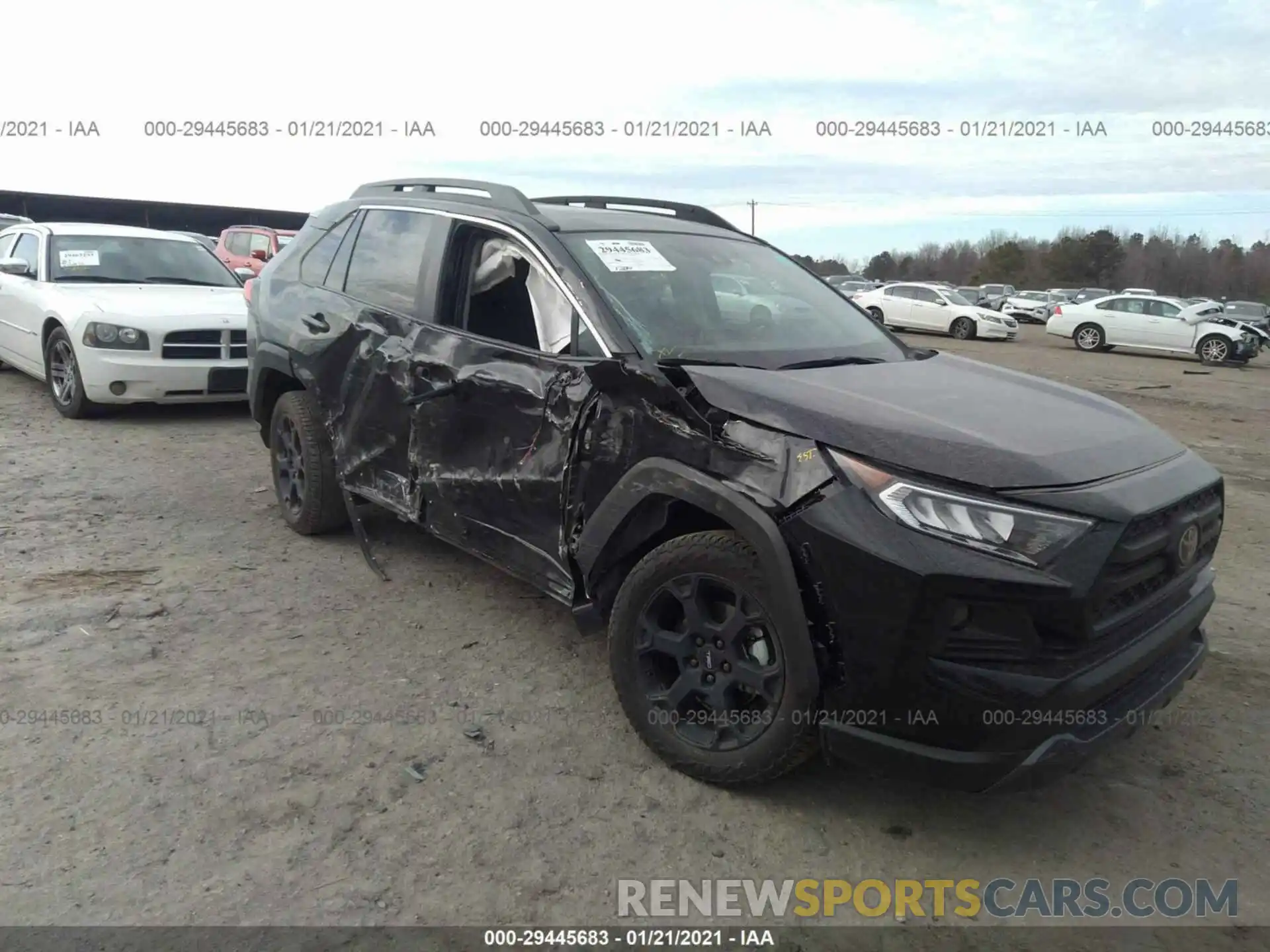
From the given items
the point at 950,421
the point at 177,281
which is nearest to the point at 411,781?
the point at 950,421

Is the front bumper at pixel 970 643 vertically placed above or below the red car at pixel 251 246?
below

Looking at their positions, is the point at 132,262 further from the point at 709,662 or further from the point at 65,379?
the point at 709,662

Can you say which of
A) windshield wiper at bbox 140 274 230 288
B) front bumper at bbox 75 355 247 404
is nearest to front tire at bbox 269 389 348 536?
front bumper at bbox 75 355 247 404

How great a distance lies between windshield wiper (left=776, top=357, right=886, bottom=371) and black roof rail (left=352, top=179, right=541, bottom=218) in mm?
1221

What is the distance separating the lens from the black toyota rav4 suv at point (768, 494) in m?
2.44

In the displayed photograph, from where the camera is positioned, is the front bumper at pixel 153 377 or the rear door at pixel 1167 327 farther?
the rear door at pixel 1167 327

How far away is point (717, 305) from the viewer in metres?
3.65

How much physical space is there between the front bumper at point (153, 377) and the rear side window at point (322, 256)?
10.6 feet

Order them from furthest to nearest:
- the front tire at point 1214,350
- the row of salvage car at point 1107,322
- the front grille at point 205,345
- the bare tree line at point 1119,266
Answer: the bare tree line at point 1119,266 → the row of salvage car at point 1107,322 → the front tire at point 1214,350 → the front grille at point 205,345

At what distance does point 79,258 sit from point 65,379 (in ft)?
4.26

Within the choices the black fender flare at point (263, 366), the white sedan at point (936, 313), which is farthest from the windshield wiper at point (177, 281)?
the white sedan at point (936, 313)

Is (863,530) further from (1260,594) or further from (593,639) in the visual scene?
(1260,594)

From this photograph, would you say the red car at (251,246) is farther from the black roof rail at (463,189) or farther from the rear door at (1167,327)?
the rear door at (1167,327)

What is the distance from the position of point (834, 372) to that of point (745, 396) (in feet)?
1.87
